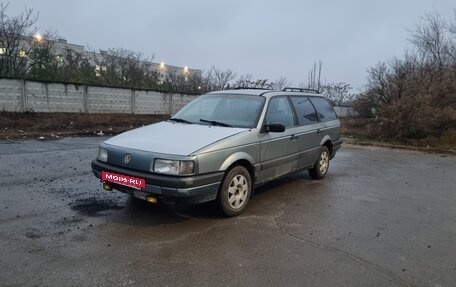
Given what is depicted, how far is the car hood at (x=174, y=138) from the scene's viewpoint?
4.72 metres

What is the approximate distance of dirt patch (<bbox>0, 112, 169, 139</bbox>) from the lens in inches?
576

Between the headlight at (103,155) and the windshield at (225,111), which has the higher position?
the windshield at (225,111)

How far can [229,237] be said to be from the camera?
4.55 metres

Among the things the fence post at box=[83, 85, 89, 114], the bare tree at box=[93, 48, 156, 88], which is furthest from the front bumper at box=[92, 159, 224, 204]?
the bare tree at box=[93, 48, 156, 88]

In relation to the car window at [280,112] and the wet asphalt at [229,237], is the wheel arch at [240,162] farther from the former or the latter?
the car window at [280,112]

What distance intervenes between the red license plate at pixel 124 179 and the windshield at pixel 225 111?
152 centimetres

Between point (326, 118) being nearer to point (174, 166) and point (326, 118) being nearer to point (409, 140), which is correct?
point (174, 166)

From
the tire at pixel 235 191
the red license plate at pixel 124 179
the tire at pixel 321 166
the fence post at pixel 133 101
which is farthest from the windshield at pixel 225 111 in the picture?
the fence post at pixel 133 101

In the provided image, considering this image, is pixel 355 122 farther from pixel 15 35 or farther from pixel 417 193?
pixel 15 35

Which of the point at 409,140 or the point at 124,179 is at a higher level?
the point at 124,179

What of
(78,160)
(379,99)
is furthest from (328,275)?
(379,99)

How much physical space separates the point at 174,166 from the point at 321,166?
4.21 metres

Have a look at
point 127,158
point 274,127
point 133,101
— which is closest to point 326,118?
point 274,127

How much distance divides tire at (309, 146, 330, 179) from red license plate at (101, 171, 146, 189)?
162 inches
